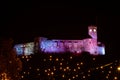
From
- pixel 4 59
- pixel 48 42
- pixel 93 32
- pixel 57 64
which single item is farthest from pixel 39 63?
pixel 4 59

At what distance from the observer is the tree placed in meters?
14.2

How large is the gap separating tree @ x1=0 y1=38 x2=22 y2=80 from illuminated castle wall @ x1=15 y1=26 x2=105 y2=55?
15.7 meters

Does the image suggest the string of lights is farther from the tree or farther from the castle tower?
the tree

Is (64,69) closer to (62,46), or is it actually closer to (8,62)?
(62,46)

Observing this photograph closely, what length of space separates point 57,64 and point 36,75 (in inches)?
139

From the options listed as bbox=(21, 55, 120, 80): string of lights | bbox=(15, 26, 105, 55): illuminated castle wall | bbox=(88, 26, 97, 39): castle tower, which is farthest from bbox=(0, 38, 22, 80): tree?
bbox=(88, 26, 97, 39): castle tower

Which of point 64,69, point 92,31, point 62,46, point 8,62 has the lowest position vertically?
point 64,69

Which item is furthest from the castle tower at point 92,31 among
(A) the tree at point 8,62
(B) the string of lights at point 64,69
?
(A) the tree at point 8,62

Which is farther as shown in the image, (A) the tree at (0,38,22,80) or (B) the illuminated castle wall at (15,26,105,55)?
(B) the illuminated castle wall at (15,26,105,55)

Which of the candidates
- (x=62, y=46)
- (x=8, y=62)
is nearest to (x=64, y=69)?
(x=62, y=46)

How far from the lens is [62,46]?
30.9m

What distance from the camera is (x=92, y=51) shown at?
3114 cm

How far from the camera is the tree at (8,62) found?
46.6 ft

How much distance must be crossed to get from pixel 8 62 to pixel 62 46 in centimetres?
1670
